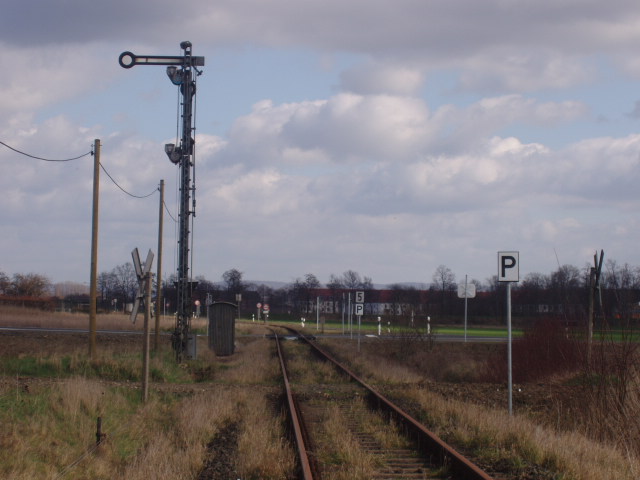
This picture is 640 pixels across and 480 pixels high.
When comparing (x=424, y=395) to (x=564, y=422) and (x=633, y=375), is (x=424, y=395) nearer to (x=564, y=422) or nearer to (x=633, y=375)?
(x=564, y=422)

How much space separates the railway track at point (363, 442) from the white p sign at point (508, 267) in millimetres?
3317

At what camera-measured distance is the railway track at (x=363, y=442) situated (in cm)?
902

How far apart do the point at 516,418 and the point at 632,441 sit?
1.87 metres

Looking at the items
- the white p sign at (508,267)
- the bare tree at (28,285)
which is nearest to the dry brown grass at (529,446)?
the white p sign at (508,267)

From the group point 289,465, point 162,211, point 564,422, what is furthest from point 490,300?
point 289,465

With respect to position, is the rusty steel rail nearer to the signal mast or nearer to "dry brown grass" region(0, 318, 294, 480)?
"dry brown grass" region(0, 318, 294, 480)

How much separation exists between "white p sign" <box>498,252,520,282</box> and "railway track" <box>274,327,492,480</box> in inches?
131

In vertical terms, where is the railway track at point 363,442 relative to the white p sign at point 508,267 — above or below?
below

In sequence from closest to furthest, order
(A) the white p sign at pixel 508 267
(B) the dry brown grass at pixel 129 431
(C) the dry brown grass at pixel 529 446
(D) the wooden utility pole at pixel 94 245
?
(C) the dry brown grass at pixel 529 446, (B) the dry brown grass at pixel 129 431, (A) the white p sign at pixel 508 267, (D) the wooden utility pole at pixel 94 245

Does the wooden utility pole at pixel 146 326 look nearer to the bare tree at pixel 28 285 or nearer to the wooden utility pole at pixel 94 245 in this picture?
the wooden utility pole at pixel 94 245

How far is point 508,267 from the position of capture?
559 inches

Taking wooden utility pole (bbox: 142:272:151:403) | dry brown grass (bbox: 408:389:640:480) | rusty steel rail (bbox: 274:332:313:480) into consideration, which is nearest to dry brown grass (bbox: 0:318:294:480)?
rusty steel rail (bbox: 274:332:313:480)

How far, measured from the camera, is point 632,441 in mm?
11727

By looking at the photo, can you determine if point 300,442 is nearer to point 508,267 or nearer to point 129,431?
point 129,431
